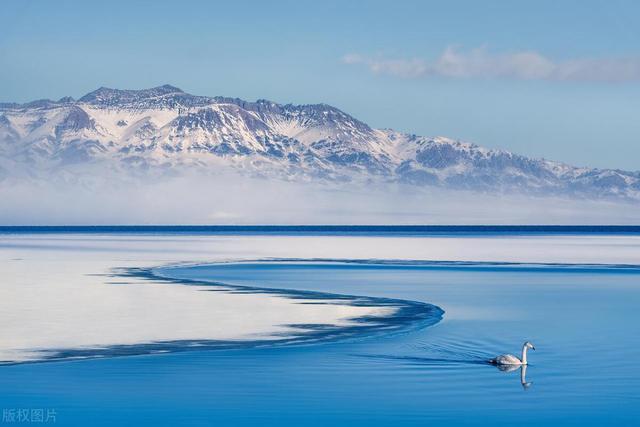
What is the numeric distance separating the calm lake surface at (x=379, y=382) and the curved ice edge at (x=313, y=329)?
0.78m

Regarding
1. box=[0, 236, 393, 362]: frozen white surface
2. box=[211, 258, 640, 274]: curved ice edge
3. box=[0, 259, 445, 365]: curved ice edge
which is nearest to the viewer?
box=[0, 259, 445, 365]: curved ice edge

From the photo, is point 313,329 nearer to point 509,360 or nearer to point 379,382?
point 509,360

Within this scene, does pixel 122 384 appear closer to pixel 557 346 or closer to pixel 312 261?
pixel 557 346

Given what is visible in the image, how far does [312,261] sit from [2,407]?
65.6 m

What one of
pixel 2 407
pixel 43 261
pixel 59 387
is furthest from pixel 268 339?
pixel 43 261

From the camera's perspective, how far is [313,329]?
3522 cm

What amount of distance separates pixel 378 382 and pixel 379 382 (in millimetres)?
27

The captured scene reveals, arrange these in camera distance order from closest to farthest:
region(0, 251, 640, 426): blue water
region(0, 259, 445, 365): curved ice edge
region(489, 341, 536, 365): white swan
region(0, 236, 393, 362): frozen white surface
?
region(0, 251, 640, 426): blue water
region(489, 341, 536, 365): white swan
region(0, 259, 445, 365): curved ice edge
region(0, 236, 393, 362): frozen white surface

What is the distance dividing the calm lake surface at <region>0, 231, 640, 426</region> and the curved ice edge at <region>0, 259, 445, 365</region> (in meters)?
0.78

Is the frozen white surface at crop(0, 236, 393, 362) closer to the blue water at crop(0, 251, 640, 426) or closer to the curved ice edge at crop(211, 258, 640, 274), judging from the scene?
the blue water at crop(0, 251, 640, 426)

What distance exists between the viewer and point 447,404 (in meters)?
23.0

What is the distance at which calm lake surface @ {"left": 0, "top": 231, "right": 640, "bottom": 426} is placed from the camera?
22109 mm

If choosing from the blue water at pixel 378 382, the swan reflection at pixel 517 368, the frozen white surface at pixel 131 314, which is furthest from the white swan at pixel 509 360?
the frozen white surface at pixel 131 314

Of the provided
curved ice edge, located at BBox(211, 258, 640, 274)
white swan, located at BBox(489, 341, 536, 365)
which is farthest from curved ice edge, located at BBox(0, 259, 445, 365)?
curved ice edge, located at BBox(211, 258, 640, 274)
